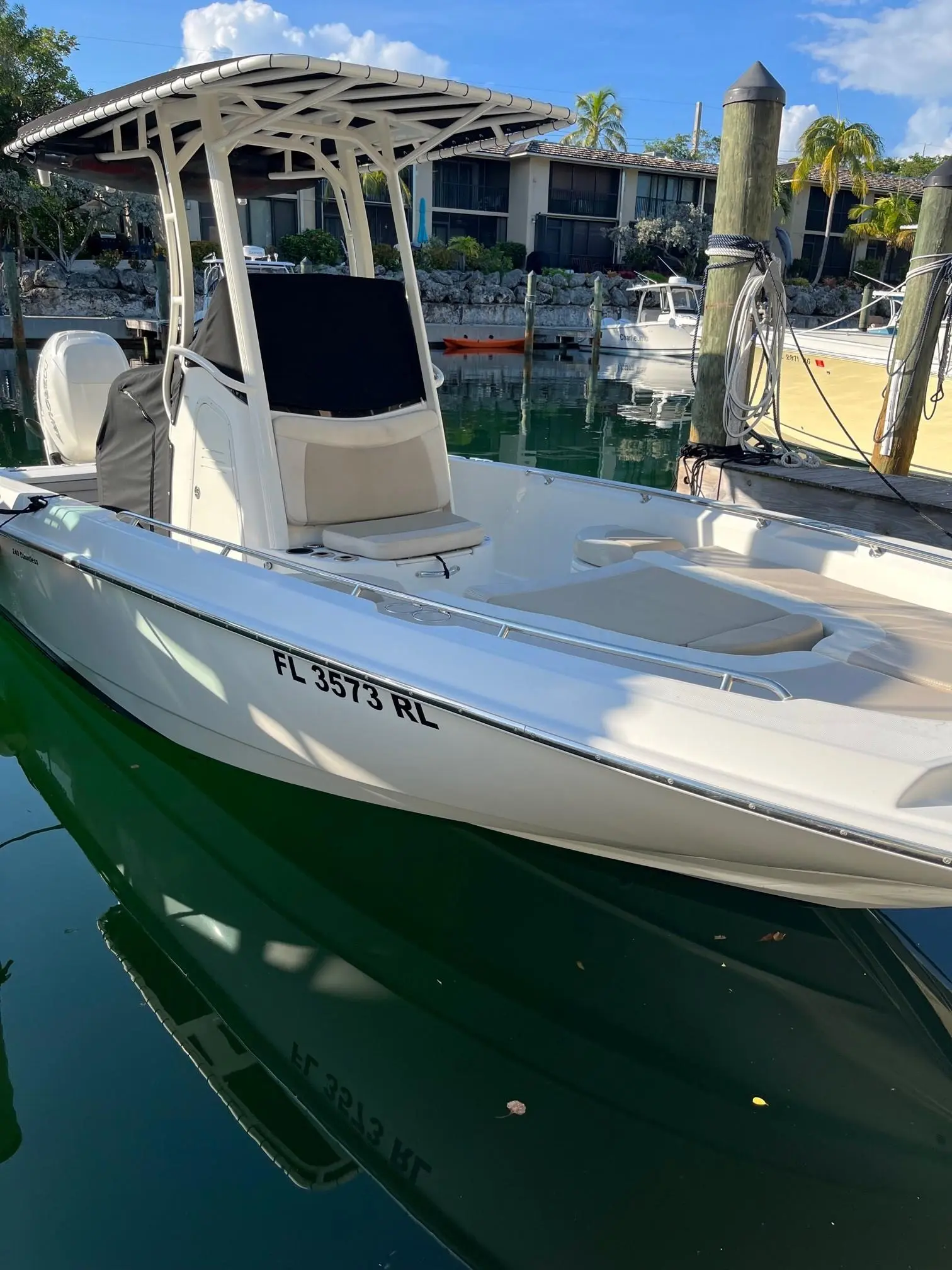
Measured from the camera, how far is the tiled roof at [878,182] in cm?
3809

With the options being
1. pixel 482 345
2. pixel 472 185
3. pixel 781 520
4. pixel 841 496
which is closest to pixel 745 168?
pixel 841 496

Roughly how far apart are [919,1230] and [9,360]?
2124 centimetres

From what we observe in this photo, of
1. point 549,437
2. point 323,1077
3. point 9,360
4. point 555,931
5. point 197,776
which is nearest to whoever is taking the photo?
point 323,1077

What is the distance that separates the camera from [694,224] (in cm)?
3612

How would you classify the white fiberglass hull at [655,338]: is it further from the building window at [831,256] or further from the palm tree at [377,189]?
the building window at [831,256]

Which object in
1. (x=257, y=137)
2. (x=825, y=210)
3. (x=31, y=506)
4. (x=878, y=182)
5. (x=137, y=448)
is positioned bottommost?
(x=31, y=506)

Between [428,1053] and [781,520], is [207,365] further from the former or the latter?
[428,1053]

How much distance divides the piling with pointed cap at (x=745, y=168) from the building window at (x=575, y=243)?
32.6 m

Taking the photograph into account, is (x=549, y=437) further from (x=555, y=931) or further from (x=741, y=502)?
(x=555, y=931)

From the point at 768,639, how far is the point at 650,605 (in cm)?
43

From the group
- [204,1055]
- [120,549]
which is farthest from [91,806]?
[204,1055]

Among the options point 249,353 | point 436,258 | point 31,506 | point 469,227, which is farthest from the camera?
point 469,227

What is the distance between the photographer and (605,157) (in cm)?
3681

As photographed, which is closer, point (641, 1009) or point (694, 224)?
point (641, 1009)
